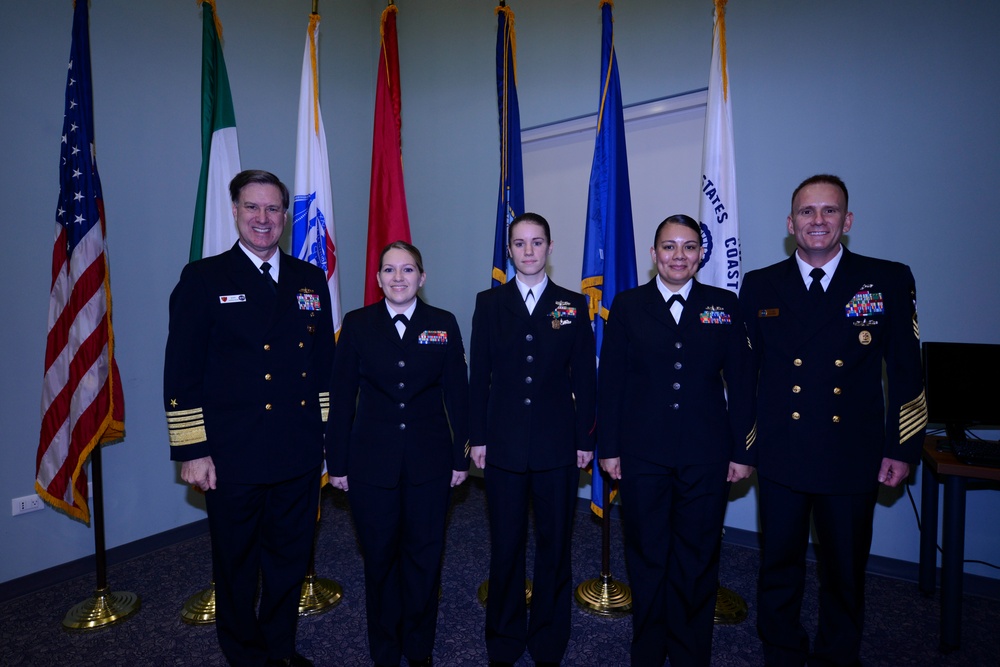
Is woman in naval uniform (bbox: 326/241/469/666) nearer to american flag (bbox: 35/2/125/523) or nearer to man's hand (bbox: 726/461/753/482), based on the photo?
man's hand (bbox: 726/461/753/482)

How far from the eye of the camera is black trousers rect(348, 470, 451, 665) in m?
1.93

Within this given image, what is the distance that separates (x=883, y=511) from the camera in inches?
114

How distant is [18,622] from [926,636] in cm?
396

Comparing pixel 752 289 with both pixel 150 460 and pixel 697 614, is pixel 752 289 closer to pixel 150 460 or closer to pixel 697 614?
pixel 697 614

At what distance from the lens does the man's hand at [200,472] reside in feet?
5.94

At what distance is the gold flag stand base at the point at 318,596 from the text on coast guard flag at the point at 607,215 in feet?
4.36

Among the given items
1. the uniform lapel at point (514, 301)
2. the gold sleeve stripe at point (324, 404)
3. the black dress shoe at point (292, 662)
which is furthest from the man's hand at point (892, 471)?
the black dress shoe at point (292, 662)

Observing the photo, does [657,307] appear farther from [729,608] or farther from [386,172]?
[386,172]

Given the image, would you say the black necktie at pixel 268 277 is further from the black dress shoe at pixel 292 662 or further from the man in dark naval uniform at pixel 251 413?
the black dress shoe at pixel 292 662

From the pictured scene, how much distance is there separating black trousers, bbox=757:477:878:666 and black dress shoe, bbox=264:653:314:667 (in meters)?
1.71

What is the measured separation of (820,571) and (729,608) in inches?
24.8

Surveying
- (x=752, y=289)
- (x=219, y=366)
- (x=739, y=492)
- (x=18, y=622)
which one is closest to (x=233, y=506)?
(x=219, y=366)

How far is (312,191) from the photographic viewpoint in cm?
291

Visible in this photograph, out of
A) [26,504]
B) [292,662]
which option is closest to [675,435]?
[292,662]
